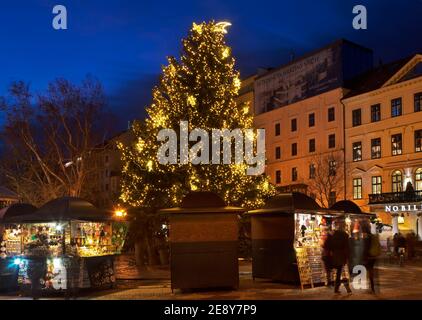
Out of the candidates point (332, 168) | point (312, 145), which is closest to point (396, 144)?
point (332, 168)

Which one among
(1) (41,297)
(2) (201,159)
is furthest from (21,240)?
(2) (201,159)

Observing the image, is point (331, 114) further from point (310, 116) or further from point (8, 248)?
point (8, 248)

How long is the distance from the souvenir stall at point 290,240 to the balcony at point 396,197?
89.9ft

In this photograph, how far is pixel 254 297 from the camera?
1542cm

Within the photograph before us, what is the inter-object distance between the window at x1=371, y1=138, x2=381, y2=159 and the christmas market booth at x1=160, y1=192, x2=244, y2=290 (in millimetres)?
36193

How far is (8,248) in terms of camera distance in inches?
783

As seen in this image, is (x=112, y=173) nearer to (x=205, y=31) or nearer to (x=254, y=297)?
(x=205, y=31)

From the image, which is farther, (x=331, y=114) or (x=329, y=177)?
(x=331, y=114)

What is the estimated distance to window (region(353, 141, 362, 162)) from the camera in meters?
52.1

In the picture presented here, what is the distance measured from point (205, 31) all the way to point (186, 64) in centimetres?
195

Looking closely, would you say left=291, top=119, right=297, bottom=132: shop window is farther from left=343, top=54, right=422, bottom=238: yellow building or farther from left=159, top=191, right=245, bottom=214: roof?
left=159, top=191, right=245, bottom=214: roof

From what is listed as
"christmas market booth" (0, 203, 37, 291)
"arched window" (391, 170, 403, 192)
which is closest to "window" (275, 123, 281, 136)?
"arched window" (391, 170, 403, 192)

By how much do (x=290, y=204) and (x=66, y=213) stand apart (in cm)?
686

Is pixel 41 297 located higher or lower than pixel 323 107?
lower
